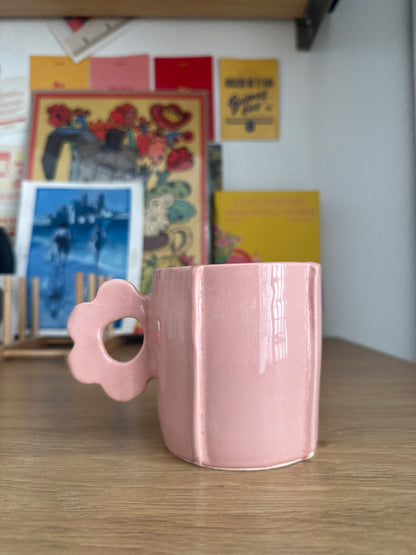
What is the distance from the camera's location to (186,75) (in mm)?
1096

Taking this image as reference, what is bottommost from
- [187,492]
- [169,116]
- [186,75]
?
[187,492]

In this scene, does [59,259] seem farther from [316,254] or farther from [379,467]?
[379,467]

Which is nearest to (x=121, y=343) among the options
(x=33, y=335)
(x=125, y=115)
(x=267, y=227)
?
(x=33, y=335)

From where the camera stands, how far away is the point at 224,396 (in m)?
0.25

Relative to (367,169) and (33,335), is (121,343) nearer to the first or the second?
(33,335)

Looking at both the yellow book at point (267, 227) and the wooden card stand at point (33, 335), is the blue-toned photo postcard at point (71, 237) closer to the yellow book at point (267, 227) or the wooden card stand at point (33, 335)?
the wooden card stand at point (33, 335)

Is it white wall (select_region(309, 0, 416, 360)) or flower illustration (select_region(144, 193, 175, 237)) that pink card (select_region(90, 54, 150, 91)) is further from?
white wall (select_region(309, 0, 416, 360))

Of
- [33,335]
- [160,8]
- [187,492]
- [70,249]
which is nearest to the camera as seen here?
[187,492]

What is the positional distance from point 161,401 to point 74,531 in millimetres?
102

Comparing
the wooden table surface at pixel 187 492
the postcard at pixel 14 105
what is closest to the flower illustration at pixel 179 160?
the postcard at pixel 14 105

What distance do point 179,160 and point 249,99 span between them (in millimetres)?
238

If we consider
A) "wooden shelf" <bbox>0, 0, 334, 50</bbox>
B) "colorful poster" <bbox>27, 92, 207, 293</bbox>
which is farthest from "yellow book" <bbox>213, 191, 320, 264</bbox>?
"wooden shelf" <bbox>0, 0, 334, 50</bbox>

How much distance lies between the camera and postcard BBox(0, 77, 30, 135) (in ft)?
3.55

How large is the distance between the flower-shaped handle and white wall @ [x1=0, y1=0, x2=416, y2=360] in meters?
0.84
